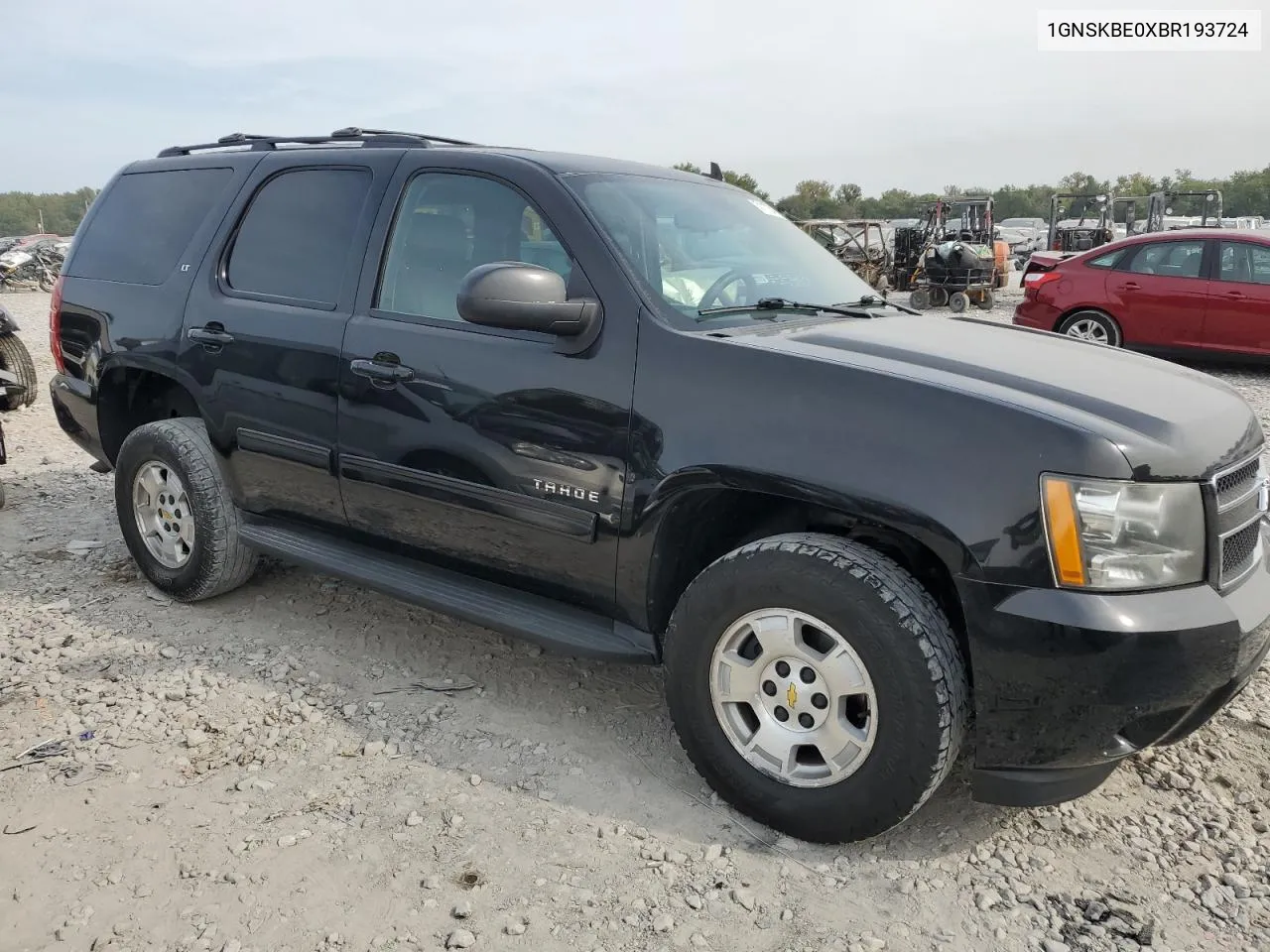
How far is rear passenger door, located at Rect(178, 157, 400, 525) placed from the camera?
346 centimetres

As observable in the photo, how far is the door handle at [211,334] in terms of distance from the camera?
3.75 meters

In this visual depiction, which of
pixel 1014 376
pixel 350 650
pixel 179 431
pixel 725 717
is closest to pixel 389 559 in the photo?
pixel 350 650

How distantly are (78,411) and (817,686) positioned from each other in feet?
12.3

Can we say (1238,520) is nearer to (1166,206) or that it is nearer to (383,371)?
(383,371)

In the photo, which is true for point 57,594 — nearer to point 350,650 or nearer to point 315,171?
point 350,650

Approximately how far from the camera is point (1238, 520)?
2436 millimetres

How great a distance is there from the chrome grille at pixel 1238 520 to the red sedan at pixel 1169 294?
8567 mm

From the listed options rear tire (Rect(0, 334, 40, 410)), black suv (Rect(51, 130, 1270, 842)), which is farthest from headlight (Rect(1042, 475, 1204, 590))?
rear tire (Rect(0, 334, 40, 410))

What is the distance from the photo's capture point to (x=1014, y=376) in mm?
2525

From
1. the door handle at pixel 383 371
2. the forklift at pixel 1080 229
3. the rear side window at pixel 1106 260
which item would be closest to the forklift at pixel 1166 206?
the forklift at pixel 1080 229

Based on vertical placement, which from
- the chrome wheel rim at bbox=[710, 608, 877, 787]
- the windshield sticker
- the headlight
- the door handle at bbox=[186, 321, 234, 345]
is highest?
the windshield sticker

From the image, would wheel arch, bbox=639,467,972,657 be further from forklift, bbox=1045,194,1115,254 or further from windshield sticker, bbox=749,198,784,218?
forklift, bbox=1045,194,1115,254

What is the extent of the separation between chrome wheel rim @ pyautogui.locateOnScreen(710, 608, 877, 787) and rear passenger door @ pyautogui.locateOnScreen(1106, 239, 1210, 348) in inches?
372

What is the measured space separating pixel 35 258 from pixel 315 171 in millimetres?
25375
